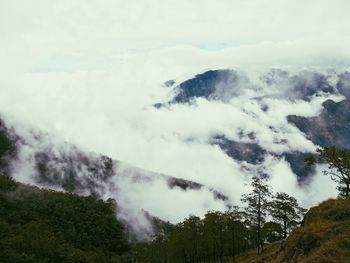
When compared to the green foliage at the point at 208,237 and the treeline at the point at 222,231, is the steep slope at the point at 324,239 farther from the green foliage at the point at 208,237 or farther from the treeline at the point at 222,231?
the green foliage at the point at 208,237

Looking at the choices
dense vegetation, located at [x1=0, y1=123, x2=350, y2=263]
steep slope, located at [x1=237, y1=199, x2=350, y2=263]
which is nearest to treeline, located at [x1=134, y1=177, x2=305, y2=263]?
dense vegetation, located at [x1=0, y1=123, x2=350, y2=263]

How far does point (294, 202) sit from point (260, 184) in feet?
93.5

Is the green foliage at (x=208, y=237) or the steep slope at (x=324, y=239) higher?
the green foliage at (x=208, y=237)

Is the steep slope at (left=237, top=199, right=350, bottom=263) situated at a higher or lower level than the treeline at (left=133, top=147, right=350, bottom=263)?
lower

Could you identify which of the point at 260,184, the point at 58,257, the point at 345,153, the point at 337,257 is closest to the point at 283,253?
the point at 337,257

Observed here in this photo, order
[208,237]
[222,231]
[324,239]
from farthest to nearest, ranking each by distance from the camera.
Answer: [222,231], [208,237], [324,239]

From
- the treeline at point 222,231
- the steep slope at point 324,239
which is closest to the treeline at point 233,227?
the treeline at point 222,231

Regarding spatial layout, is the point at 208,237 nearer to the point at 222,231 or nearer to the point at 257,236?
the point at 222,231

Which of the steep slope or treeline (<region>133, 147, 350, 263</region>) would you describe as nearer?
the steep slope

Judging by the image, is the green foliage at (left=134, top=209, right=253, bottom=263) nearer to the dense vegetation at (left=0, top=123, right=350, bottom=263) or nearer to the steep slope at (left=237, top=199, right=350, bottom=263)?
the dense vegetation at (left=0, top=123, right=350, bottom=263)

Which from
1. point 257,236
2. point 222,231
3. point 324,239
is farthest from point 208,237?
point 324,239

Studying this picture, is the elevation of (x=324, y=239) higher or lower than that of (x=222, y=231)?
lower

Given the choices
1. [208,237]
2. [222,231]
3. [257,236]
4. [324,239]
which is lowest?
[324,239]

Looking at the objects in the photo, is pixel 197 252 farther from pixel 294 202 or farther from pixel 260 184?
pixel 260 184
